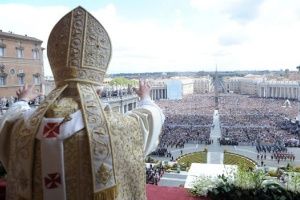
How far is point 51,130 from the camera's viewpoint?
1.83m

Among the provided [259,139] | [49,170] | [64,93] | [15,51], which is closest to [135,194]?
[49,170]

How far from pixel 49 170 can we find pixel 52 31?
2.33 ft

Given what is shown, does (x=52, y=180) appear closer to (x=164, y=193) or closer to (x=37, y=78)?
(x=164, y=193)

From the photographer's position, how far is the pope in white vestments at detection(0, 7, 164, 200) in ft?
5.98

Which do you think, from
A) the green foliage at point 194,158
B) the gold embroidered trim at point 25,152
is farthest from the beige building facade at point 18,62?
the gold embroidered trim at point 25,152

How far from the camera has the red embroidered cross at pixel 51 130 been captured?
71.6 inches

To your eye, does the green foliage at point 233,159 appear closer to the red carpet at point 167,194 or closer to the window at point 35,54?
the window at point 35,54

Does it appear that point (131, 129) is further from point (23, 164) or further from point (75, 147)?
point (23, 164)

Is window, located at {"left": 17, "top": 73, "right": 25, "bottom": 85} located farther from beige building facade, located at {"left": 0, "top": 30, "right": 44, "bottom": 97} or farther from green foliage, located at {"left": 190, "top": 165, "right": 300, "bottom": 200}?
green foliage, located at {"left": 190, "top": 165, "right": 300, "bottom": 200}

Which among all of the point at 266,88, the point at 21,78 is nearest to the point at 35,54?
the point at 21,78

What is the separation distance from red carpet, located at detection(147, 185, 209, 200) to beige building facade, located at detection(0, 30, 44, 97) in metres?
12.0

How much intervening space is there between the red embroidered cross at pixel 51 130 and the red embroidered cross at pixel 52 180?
19 cm

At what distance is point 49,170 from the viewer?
71.5 inches

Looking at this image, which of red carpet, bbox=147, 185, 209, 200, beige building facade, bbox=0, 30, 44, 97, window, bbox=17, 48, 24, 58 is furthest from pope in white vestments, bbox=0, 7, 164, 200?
window, bbox=17, 48, 24, 58
